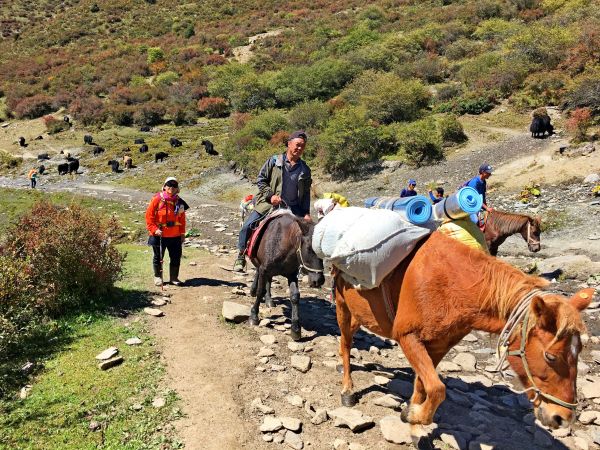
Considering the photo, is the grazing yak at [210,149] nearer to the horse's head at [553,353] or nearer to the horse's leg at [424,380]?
the horse's leg at [424,380]

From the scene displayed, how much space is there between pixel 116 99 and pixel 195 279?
45.8 metres

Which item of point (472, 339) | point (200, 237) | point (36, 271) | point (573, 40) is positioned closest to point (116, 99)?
point (200, 237)

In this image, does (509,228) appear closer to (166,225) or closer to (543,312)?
(166,225)

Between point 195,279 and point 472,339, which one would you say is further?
point 195,279

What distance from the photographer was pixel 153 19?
7894 centimetres

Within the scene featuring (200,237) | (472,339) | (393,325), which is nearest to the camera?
(393,325)

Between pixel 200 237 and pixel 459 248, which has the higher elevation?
pixel 459 248

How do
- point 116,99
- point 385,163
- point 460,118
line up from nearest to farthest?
1. point 385,163
2. point 460,118
3. point 116,99

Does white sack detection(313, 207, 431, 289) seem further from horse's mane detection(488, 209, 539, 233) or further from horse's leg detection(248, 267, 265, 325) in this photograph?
horse's mane detection(488, 209, 539, 233)

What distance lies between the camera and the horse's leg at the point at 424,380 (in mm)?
3566

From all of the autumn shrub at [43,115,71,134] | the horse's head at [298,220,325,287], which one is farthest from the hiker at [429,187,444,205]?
the autumn shrub at [43,115,71,134]

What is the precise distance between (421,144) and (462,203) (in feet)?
60.4

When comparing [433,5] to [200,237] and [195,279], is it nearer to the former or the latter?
[200,237]

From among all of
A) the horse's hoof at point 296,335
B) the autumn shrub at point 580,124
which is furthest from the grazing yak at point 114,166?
the horse's hoof at point 296,335
